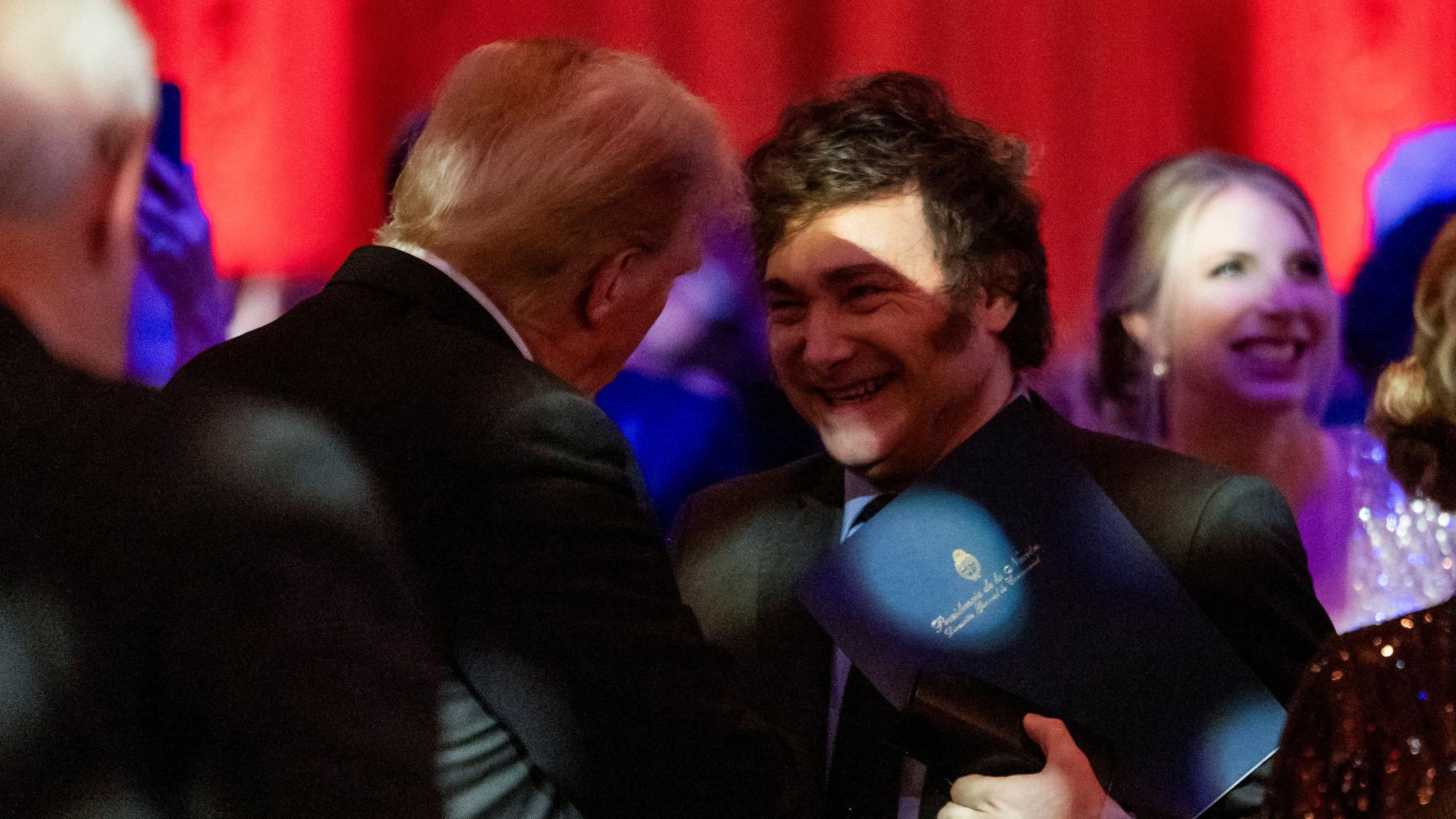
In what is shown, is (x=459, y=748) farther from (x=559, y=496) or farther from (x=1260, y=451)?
(x=1260, y=451)

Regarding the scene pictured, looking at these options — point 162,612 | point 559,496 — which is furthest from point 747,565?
point 162,612

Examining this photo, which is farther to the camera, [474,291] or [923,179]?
[923,179]

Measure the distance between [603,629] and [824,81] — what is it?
106 centimetres

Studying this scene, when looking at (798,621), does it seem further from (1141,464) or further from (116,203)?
(116,203)

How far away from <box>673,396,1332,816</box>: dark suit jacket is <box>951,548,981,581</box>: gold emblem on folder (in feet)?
0.72

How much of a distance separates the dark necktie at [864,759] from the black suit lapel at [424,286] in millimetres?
556

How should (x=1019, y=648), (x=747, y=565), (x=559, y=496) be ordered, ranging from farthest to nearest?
(x=747, y=565)
(x=1019, y=648)
(x=559, y=496)

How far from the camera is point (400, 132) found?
1.82m

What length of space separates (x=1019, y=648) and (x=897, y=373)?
0.36 meters

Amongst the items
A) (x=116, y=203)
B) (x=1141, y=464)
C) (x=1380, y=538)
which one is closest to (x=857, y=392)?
(x=1141, y=464)

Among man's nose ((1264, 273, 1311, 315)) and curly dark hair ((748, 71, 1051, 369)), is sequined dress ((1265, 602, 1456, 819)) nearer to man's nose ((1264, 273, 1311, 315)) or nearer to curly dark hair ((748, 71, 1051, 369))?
curly dark hair ((748, 71, 1051, 369))

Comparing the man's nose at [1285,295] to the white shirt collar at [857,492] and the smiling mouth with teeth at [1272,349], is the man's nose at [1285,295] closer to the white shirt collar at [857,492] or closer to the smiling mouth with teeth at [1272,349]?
the smiling mouth with teeth at [1272,349]

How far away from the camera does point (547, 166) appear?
1.07 metres

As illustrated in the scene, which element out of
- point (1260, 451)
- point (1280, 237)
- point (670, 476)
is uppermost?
point (1280, 237)
